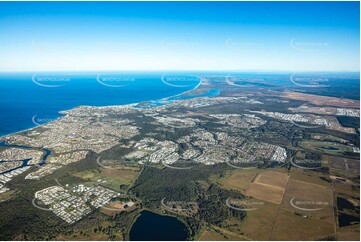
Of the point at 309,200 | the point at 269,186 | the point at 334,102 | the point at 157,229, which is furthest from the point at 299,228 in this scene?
the point at 334,102

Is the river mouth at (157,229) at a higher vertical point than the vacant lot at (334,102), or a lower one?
higher

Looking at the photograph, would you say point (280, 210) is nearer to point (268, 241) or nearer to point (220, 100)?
point (268, 241)

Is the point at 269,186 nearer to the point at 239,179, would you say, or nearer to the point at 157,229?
the point at 239,179

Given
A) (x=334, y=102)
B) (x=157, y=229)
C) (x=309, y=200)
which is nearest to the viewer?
(x=157, y=229)

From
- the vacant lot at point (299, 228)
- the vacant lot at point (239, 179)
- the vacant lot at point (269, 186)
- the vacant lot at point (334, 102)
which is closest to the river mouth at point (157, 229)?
the vacant lot at point (299, 228)

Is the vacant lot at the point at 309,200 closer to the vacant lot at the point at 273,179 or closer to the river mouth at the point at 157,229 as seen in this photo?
the vacant lot at the point at 273,179

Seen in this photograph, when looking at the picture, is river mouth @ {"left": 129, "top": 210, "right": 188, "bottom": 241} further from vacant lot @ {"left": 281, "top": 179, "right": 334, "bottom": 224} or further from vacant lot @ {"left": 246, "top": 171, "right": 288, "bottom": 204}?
vacant lot @ {"left": 281, "top": 179, "right": 334, "bottom": 224}

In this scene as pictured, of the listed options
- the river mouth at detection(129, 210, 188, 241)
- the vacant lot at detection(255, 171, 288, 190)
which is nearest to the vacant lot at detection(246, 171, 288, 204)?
the vacant lot at detection(255, 171, 288, 190)

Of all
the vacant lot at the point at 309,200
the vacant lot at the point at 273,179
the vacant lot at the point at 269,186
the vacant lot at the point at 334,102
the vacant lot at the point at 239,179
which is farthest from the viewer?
the vacant lot at the point at 334,102
